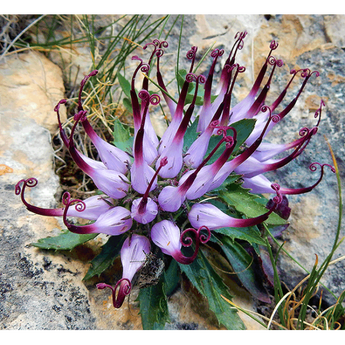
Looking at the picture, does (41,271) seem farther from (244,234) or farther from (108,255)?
(244,234)

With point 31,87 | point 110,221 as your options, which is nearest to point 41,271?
point 110,221

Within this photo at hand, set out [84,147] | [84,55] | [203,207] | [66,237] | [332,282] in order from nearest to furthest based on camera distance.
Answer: [203,207], [66,237], [332,282], [84,147], [84,55]

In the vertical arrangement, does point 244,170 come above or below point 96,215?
above

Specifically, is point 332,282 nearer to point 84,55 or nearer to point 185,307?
point 185,307

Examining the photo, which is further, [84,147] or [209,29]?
[209,29]

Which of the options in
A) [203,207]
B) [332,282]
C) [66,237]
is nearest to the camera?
[203,207]

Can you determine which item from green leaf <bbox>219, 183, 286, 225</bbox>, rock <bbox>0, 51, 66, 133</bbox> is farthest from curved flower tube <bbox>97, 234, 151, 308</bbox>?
rock <bbox>0, 51, 66, 133</bbox>

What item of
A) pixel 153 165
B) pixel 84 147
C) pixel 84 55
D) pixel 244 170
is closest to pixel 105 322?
pixel 153 165
